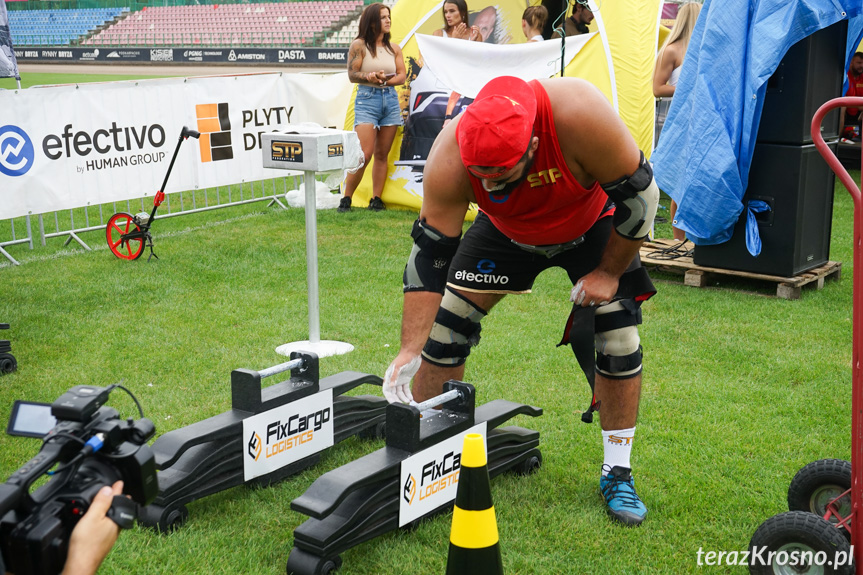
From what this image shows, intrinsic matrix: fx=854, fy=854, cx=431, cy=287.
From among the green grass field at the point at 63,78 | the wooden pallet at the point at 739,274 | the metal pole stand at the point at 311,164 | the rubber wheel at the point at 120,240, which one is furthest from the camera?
the green grass field at the point at 63,78

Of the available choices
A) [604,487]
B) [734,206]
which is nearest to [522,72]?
[734,206]

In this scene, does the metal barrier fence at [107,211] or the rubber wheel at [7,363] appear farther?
the metal barrier fence at [107,211]

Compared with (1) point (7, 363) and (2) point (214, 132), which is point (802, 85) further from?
(2) point (214, 132)

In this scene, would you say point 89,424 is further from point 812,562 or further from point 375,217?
point 375,217

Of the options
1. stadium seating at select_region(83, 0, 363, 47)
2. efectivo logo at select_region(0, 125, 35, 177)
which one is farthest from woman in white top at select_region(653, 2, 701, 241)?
stadium seating at select_region(83, 0, 363, 47)

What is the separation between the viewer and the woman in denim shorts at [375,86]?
941 centimetres

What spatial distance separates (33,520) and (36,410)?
0.30 m

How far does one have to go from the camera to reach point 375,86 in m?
9.51

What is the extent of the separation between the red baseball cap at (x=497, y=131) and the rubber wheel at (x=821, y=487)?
159cm

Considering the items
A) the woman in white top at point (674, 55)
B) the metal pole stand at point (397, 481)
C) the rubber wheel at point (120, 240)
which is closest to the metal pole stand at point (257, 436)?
the metal pole stand at point (397, 481)

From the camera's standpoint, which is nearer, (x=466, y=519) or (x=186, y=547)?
(x=466, y=519)

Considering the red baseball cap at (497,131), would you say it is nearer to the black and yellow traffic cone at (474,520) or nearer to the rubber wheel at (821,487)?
the black and yellow traffic cone at (474,520)

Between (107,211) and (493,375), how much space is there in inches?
267

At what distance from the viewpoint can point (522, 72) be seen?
920cm
